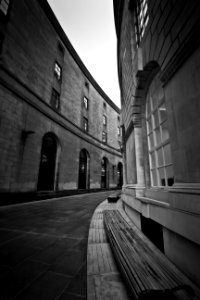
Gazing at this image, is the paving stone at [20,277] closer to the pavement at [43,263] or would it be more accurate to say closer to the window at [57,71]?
the pavement at [43,263]

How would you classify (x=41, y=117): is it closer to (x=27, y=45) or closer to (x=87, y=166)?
(x=27, y=45)

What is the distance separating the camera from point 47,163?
37.2ft

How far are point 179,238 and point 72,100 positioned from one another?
51.1 ft

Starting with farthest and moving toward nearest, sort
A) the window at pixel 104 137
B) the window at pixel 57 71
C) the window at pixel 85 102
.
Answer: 1. the window at pixel 104 137
2. the window at pixel 85 102
3. the window at pixel 57 71

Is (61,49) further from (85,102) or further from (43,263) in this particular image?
(43,263)

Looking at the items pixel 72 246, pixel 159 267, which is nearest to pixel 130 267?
pixel 159 267

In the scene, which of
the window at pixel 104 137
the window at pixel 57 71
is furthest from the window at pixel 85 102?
the window at pixel 104 137

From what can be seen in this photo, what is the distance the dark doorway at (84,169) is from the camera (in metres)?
16.5

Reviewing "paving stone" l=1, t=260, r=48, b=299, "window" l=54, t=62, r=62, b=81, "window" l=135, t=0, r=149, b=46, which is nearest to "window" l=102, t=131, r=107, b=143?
"window" l=54, t=62, r=62, b=81

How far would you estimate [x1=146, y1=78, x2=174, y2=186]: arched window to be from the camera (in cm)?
310

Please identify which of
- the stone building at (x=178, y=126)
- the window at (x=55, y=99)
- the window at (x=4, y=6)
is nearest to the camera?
the stone building at (x=178, y=126)

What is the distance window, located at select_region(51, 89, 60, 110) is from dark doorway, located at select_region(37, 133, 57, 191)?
115 inches

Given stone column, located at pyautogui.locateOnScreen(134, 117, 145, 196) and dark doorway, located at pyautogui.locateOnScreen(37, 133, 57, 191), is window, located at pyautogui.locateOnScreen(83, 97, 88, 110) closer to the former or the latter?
dark doorway, located at pyautogui.locateOnScreen(37, 133, 57, 191)

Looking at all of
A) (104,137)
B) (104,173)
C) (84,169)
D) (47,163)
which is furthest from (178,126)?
(104,137)
